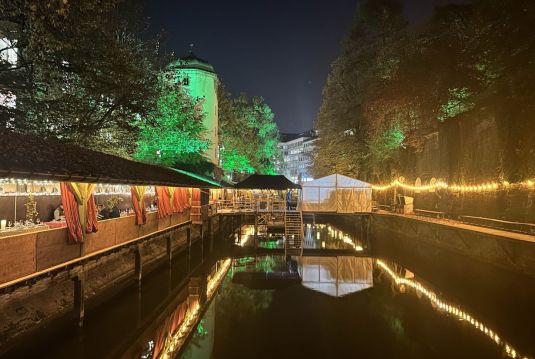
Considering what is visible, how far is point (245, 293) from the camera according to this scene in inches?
570

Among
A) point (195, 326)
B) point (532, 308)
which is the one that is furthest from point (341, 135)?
point (195, 326)

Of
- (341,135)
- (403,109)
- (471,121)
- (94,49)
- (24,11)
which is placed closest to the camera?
(24,11)

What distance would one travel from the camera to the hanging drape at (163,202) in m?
15.5

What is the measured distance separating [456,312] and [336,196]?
15.6m

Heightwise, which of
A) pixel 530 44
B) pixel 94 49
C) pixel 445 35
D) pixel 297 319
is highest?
pixel 445 35

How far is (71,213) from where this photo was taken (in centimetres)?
916

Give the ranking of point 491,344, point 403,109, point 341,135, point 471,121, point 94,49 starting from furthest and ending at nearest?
point 341,135
point 403,109
point 471,121
point 94,49
point 491,344

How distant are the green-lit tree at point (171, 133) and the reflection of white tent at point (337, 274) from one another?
10.7 meters

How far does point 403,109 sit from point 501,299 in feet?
53.2

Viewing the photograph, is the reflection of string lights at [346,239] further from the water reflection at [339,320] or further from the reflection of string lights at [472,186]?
the water reflection at [339,320]

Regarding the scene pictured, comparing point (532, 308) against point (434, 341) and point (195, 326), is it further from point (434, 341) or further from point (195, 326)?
point (195, 326)

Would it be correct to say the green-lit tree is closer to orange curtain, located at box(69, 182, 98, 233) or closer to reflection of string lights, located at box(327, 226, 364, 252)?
reflection of string lights, located at box(327, 226, 364, 252)

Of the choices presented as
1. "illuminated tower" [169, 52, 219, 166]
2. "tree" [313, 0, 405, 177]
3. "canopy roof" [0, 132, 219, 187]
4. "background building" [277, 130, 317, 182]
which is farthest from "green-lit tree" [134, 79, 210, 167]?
"background building" [277, 130, 317, 182]

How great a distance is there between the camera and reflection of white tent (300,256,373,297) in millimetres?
15398
